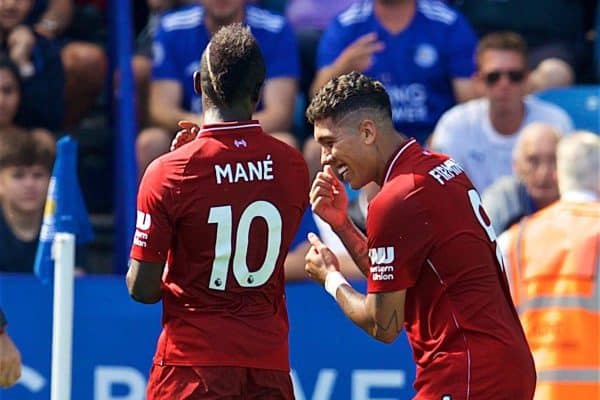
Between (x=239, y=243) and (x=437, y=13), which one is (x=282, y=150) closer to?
(x=239, y=243)

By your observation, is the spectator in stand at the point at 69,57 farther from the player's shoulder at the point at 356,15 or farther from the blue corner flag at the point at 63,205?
the blue corner flag at the point at 63,205

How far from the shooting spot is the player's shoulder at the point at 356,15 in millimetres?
8969

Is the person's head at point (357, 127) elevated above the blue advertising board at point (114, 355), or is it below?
above

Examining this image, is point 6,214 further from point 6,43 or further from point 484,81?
point 484,81

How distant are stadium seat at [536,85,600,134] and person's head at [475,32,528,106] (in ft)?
2.46

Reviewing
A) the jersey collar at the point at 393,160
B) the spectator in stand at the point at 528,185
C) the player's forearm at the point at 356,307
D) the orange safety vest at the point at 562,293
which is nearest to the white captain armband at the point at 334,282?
the player's forearm at the point at 356,307

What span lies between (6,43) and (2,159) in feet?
3.72

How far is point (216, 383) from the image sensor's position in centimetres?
496

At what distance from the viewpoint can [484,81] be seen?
8.71 meters

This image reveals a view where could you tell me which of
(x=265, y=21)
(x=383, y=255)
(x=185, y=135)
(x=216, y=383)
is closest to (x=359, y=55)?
(x=265, y=21)

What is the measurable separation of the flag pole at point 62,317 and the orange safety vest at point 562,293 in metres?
2.04

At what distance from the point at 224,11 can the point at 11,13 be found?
4.38ft

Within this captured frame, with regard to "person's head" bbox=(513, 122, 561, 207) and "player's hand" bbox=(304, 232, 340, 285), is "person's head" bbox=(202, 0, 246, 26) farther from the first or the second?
"player's hand" bbox=(304, 232, 340, 285)

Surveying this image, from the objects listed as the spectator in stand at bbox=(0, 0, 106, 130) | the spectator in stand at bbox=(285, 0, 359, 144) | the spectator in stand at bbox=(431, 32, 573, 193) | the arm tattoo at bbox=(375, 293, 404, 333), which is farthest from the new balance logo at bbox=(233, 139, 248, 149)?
the spectator in stand at bbox=(285, 0, 359, 144)
